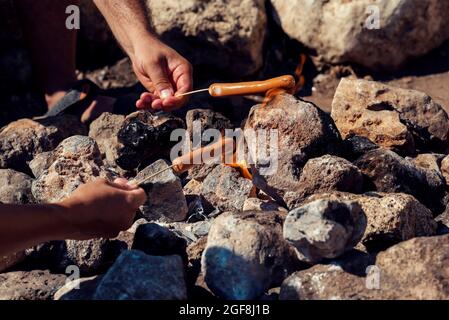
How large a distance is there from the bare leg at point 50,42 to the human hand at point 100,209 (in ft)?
6.81

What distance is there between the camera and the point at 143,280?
8.95 ft

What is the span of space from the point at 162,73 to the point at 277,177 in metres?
0.94

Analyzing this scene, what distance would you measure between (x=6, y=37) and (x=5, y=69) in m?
0.27

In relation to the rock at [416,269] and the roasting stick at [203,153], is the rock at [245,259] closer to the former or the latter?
the rock at [416,269]

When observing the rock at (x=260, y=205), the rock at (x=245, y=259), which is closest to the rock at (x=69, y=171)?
the rock at (x=260, y=205)

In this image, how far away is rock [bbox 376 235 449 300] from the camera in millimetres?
2646

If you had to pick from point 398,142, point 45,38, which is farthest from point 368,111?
point 45,38

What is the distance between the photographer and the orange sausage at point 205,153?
3.67 meters

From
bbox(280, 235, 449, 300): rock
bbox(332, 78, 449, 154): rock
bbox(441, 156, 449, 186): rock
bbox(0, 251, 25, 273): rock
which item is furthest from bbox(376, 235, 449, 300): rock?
bbox(0, 251, 25, 273): rock

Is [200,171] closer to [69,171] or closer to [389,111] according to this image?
[69,171]

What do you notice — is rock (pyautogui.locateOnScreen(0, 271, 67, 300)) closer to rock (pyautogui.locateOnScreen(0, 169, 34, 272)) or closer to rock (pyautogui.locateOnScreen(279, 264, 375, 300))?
rock (pyautogui.locateOnScreen(0, 169, 34, 272))

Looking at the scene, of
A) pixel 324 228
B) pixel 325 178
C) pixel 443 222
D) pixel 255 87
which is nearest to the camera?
pixel 324 228

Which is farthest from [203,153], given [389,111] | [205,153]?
[389,111]

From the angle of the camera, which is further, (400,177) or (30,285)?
(400,177)
